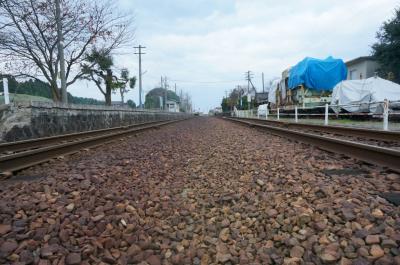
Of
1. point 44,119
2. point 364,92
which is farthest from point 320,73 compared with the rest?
point 44,119

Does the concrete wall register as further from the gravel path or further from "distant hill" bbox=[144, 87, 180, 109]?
"distant hill" bbox=[144, 87, 180, 109]

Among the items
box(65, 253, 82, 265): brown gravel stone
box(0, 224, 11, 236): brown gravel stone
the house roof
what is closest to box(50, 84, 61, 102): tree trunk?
box(0, 224, 11, 236): brown gravel stone

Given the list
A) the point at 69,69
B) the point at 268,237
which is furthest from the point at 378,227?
the point at 69,69

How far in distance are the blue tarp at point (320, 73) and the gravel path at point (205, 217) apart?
1921cm

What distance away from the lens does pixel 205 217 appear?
137 inches

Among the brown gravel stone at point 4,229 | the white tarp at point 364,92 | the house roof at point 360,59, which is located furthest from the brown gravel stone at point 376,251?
the house roof at point 360,59

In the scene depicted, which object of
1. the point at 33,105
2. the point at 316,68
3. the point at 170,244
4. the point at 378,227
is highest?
the point at 316,68

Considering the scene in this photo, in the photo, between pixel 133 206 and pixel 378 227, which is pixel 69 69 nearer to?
pixel 133 206

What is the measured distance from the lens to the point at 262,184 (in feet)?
14.2

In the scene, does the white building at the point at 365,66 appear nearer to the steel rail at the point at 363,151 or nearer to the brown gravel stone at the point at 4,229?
the steel rail at the point at 363,151

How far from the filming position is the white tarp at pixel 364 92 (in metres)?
20.5

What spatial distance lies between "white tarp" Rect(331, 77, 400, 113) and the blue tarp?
5.59ft

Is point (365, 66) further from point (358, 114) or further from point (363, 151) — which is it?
point (363, 151)

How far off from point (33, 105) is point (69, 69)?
14111 millimetres
